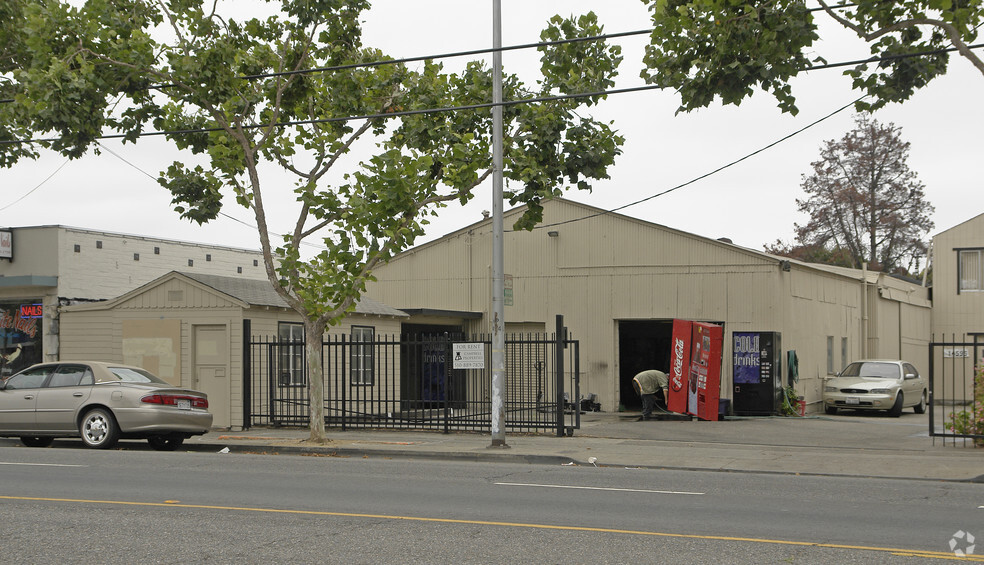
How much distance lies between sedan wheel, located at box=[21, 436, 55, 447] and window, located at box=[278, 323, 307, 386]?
4760mm

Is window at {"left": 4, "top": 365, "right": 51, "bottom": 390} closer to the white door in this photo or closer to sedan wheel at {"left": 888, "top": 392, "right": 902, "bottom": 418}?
the white door

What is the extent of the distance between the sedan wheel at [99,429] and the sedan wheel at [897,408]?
19.1 meters

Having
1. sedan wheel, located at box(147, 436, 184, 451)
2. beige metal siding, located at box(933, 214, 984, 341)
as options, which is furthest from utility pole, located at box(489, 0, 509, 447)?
beige metal siding, located at box(933, 214, 984, 341)

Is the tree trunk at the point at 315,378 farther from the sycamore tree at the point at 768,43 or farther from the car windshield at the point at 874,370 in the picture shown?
the car windshield at the point at 874,370

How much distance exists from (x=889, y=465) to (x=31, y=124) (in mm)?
15965

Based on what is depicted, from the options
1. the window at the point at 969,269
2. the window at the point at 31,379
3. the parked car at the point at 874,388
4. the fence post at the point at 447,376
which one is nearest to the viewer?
the window at the point at 31,379

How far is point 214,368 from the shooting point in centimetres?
2111

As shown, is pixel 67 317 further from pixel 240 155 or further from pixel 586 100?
pixel 586 100

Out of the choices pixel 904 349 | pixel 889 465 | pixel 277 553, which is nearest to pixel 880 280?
pixel 904 349

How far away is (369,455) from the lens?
16844mm

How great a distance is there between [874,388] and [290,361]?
15.0m

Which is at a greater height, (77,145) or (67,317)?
(77,145)

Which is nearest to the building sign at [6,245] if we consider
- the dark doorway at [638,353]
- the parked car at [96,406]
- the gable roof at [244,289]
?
the gable roof at [244,289]

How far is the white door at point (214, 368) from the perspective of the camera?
68.8 ft
